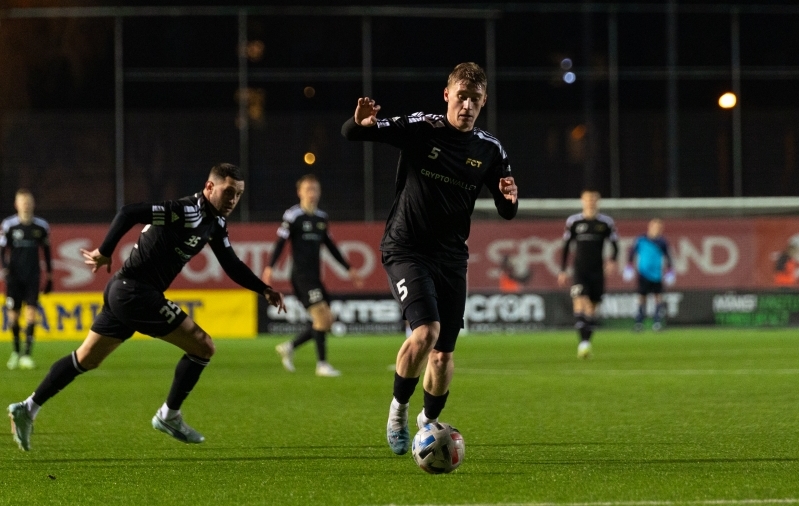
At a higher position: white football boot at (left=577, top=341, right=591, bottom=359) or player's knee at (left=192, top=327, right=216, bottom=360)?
player's knee at (left=192, top=327, right=216, bottom=360)

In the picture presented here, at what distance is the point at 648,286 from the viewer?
2400cm

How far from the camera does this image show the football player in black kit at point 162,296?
299 inches

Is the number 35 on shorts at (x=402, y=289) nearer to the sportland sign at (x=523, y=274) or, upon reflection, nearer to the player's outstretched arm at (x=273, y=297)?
the player's outstretched arm at (x=273, y=297)

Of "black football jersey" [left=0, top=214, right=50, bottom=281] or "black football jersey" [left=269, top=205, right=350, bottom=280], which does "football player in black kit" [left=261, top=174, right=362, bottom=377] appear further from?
"black football jersey" [left=0, top=214, right=50, bottom=281]

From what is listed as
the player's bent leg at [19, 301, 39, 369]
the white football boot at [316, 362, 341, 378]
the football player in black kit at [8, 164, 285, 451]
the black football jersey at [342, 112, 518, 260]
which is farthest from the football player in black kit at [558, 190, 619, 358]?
the black football jersey at [342, 112, 518, 260]

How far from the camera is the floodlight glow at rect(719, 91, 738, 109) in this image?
94.3 ft

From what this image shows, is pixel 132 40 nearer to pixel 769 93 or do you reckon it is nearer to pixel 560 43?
pixel 560 43

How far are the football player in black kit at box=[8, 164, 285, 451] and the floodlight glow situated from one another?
898 inches

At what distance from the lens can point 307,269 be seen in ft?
45.8

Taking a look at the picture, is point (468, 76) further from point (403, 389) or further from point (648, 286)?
point (648, 286)

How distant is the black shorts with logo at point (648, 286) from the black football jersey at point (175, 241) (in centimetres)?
1697

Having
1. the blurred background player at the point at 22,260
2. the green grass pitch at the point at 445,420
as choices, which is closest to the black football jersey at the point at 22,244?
the blurred background player at the point at 22,260

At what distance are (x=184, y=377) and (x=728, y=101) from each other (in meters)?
23.4

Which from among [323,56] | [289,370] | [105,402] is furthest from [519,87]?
[105,402]
